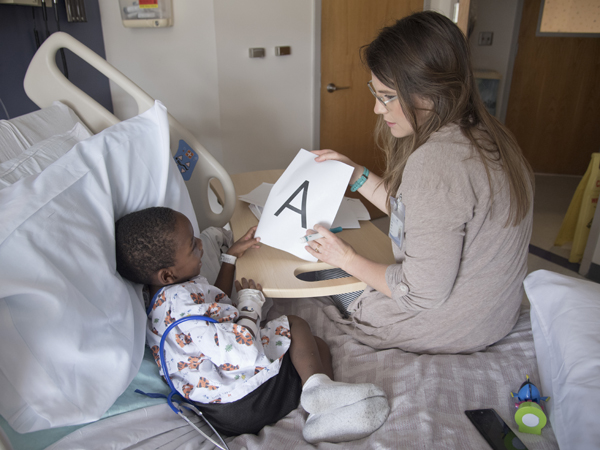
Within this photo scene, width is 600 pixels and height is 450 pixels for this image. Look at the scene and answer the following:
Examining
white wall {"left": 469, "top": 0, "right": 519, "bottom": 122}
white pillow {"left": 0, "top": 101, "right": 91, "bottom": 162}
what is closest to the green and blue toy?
white pillow {"left": 0, "top": 101, "right": 91, "bottom": 162}

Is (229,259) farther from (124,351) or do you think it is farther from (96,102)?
(96,102)

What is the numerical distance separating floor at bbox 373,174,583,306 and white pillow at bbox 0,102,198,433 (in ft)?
8.75

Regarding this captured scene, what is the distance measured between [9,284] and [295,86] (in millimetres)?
2756

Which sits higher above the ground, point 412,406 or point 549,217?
point 412,406

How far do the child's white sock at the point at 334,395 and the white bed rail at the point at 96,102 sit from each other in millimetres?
873

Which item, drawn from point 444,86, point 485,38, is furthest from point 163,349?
point 485,38

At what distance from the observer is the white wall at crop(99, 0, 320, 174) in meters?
2.75

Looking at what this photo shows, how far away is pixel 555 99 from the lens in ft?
15.2

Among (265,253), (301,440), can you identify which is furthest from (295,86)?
(301,440)

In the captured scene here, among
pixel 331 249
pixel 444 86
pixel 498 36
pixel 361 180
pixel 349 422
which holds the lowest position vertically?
pixel 349 422

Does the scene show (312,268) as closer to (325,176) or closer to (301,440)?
(325,176)

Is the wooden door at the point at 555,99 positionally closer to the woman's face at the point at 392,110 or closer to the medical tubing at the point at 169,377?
the woman's face at the point at 392,110

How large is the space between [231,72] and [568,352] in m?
2.67

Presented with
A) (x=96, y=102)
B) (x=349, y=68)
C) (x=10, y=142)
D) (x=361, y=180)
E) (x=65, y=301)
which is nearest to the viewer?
(x=65, y=301)
